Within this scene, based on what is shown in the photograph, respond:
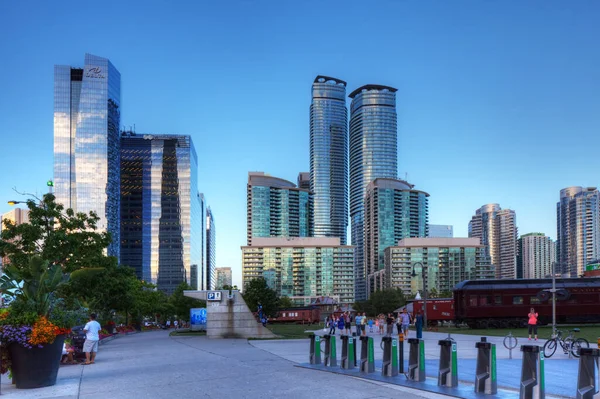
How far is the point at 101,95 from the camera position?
187 meters

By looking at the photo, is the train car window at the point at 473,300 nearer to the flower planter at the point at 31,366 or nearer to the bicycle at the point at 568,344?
the bicycle at the point at 568,344

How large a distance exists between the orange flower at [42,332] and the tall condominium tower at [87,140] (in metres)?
175

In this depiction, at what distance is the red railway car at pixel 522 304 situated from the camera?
47.1 meters

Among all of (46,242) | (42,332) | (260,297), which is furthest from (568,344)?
(260,297)

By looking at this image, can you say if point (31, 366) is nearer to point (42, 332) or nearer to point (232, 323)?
point (42, 332)

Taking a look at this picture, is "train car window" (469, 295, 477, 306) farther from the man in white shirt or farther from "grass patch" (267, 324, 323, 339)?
the man in white shirt

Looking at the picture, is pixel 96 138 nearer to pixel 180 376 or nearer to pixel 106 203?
pixel 106 203

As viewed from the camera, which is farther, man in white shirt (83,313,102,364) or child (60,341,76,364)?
child (60,341,76,364)

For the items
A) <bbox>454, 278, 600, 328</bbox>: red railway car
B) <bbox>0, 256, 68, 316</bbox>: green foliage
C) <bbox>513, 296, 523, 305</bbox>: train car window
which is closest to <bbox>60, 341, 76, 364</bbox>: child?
<bbox>0, 256, 68, 316</bbox>: green foliage

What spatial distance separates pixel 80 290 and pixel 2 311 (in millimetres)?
27271

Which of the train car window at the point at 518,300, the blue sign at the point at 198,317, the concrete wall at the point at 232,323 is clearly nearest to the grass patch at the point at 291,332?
the concrete wall at the point at 232,323

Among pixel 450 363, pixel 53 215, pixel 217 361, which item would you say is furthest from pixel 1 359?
pixel 53 215

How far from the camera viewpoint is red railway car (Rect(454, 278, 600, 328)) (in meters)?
47.1

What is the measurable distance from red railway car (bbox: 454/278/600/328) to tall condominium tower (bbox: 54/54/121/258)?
15000 cm
